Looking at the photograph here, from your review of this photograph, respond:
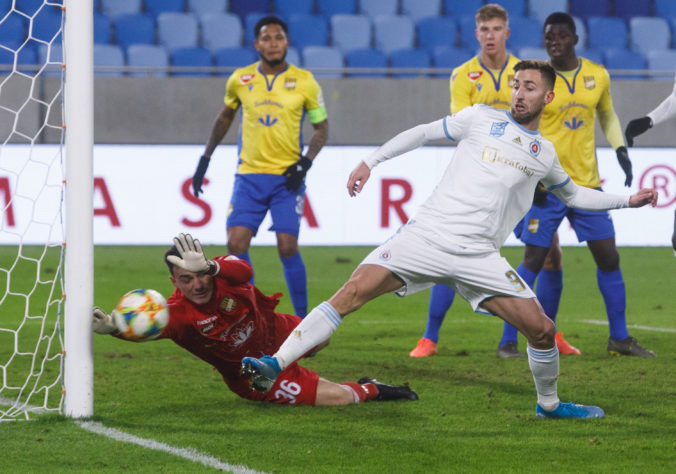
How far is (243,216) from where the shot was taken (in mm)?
6090

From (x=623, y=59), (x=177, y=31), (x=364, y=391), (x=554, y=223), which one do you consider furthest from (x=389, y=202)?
(x=364, y=391)

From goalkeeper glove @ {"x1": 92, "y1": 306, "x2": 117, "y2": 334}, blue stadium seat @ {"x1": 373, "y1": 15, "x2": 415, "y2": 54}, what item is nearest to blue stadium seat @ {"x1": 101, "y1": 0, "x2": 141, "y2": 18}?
blue stadium seat @ {"x1": 373, "y1": 15, "x2": 415, "y2": 54}

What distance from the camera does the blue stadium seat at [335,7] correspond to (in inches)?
567

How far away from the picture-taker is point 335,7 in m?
14.4

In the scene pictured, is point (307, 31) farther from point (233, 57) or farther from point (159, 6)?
point (159, 6)

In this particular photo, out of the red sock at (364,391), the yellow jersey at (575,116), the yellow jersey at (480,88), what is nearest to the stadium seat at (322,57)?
the yellow jersey at (480,88)

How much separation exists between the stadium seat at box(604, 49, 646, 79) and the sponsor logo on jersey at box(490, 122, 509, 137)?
1040 cm

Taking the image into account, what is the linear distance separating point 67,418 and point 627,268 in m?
7.44

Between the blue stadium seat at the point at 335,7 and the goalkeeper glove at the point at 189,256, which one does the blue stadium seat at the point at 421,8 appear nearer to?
the blue stadium seat at the point at 335,7

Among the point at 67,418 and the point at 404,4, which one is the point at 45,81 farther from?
the point at 67,418

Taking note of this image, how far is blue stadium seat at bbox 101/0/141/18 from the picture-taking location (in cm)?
1370

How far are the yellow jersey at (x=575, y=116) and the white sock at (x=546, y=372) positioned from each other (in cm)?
198

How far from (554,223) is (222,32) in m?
8.73

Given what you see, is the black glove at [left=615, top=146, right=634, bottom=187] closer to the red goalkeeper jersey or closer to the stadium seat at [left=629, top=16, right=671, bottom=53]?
the red goalkeeper jersey
